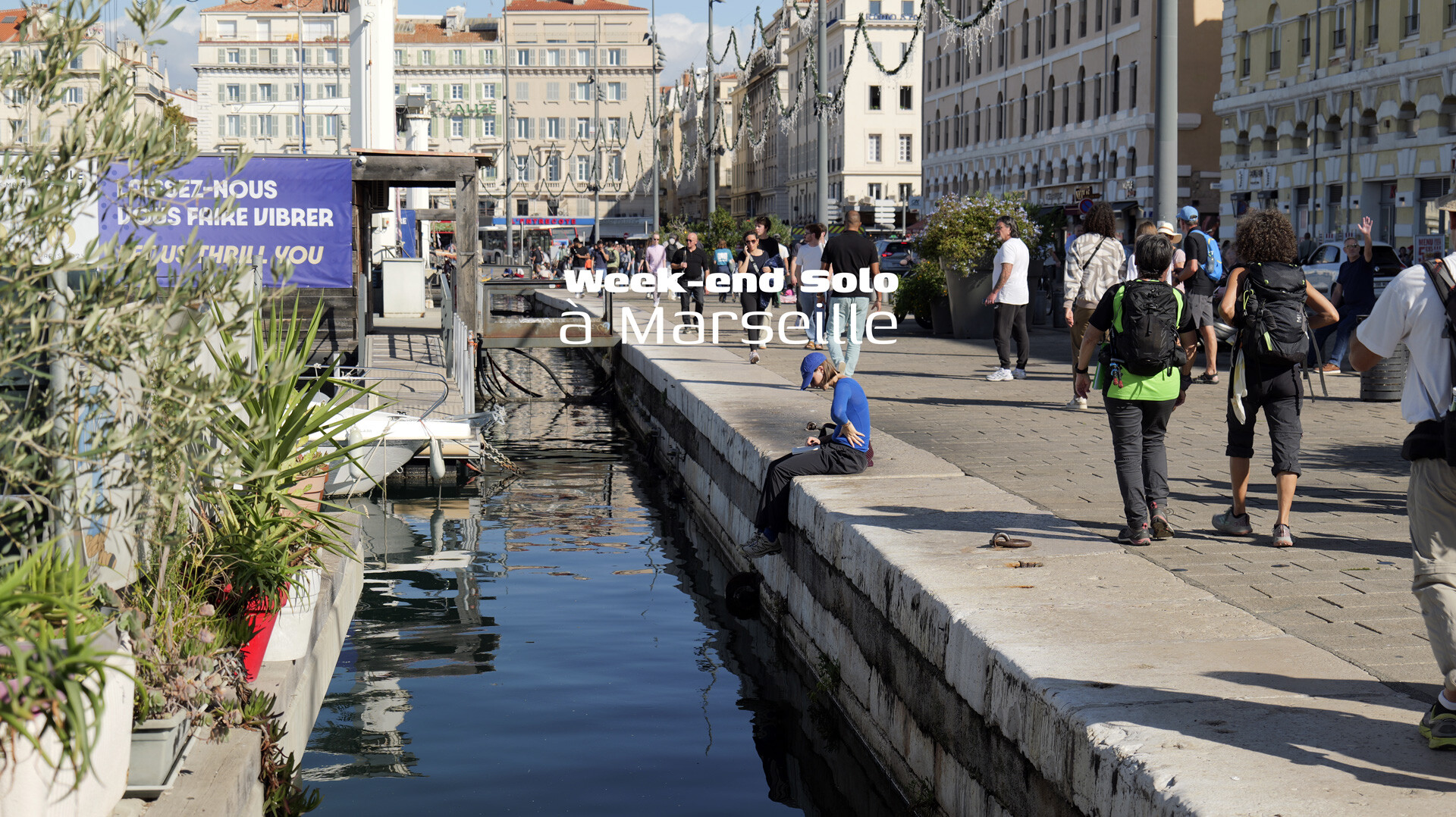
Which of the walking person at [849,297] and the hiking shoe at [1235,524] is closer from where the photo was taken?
the hiking shoe at [1235,524]

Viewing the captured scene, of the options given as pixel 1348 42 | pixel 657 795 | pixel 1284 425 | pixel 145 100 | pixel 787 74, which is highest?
pixel 787 74

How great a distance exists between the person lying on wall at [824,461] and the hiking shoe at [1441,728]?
4.92 metres

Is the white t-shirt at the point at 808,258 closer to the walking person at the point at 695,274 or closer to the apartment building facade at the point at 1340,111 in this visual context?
the walking person at the point at 695,274

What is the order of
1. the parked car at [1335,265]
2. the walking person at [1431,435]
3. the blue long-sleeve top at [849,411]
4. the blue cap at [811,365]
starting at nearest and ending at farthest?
the walking person at [1431,435]
the blue long-sleeve top at [849,411]
the blue cap at [811,365]
the parked car at [1335,265]

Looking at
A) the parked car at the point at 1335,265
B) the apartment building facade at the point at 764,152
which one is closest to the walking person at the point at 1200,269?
the parked car at the point at 1335,265

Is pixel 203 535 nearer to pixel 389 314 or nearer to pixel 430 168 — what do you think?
pixel 430 168

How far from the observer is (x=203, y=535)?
20.7 feet

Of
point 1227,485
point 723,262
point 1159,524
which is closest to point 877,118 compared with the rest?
point 723,262

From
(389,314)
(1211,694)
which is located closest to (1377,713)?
(1211,694)

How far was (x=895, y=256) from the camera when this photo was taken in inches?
1656

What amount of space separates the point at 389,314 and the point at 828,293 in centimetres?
1288

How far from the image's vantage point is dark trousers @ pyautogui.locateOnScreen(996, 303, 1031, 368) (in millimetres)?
15742

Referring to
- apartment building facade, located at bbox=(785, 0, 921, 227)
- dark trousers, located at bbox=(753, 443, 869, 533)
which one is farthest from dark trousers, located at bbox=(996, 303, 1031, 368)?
apartment building facade, located at bbox=(785, 0, 921, 227)

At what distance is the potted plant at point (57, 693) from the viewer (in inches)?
137
